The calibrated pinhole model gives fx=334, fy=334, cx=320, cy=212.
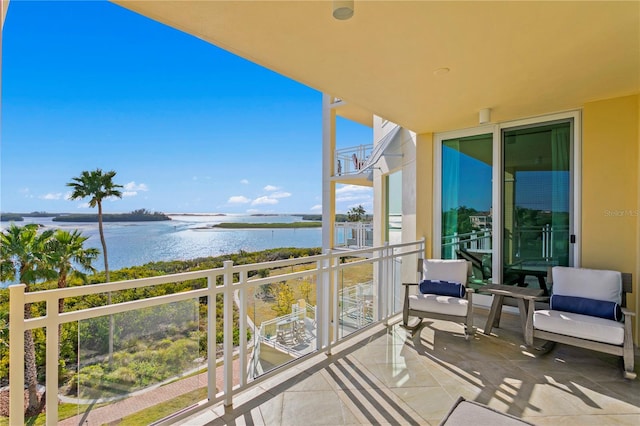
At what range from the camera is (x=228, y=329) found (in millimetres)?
2639

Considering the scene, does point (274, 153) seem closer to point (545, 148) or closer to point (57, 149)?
point (57, 149)

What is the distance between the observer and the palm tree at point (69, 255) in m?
9.23

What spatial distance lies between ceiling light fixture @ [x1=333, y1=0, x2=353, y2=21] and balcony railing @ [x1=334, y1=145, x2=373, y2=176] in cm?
770

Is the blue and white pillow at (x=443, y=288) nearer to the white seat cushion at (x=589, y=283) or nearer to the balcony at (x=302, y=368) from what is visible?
the balcony at (x=302, y=368)

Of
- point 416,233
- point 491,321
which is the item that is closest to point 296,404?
point 491,321

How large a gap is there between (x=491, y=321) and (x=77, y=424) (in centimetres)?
403

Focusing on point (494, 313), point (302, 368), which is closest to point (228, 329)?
point (302, 368)

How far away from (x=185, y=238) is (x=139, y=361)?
16013mm

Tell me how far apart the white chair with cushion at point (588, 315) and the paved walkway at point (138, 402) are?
3145 mm

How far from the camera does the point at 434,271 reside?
14.7ft

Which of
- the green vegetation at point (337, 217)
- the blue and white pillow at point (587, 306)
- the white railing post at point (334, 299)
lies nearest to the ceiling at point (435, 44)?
the white railing post at point (334, 299)

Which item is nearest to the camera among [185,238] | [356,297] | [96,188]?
[356,297]

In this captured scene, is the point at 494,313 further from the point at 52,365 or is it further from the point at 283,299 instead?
the point at 52,365

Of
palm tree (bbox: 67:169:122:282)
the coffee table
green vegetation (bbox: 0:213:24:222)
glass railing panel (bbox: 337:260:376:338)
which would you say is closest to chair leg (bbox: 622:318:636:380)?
the coffee table
